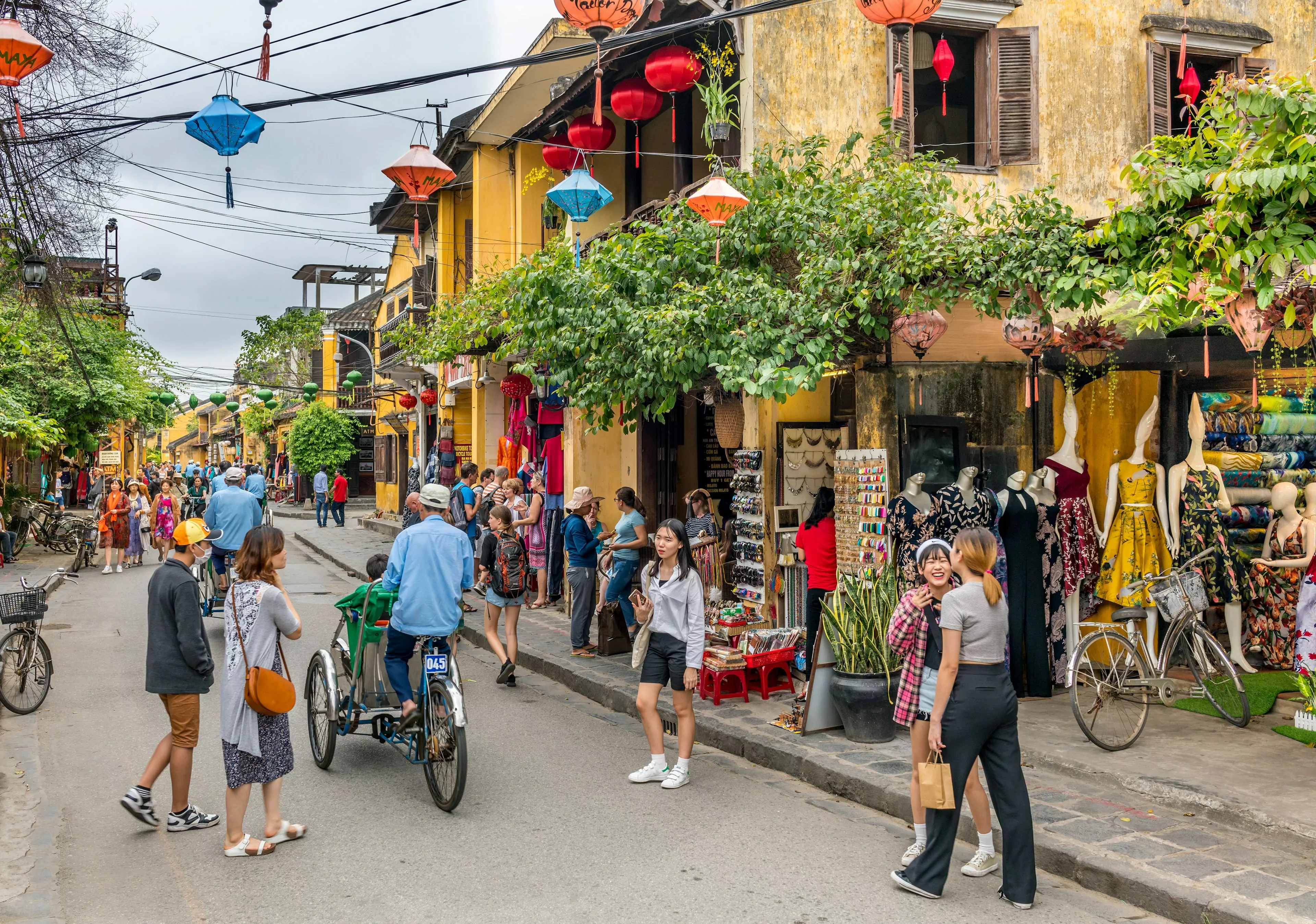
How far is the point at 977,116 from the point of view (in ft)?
38.7

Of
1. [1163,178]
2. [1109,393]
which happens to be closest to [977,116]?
[1109,393]

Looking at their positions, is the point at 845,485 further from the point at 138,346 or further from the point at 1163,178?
the point at 138,346

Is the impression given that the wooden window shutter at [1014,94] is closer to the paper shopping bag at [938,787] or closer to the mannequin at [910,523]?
the mannequin at [910,523]

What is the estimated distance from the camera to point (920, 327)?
8.70m

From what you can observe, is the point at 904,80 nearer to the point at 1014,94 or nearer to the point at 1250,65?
the point at 1014,94

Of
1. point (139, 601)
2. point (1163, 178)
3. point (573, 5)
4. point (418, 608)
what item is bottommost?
point (139, 601)

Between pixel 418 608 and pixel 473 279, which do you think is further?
pixel 473 279

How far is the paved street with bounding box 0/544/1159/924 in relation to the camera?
4.89 metres

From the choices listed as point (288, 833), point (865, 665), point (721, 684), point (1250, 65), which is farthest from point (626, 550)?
point (1250, 65)

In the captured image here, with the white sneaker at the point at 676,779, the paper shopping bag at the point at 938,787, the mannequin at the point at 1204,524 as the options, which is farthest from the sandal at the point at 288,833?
the mannequin at the point at 1204,524

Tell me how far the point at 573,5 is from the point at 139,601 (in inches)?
516

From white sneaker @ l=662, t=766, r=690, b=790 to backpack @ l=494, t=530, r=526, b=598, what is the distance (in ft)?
12.9

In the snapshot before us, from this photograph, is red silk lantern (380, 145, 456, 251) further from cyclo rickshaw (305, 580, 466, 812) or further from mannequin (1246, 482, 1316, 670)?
mannequin (1246, 482, 1316, 670)

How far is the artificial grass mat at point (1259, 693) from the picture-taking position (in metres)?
8.29
